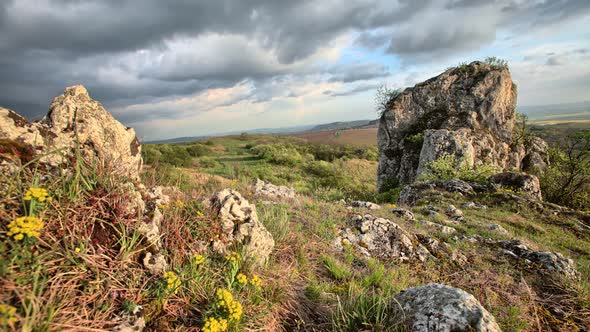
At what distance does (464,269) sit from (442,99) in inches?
732

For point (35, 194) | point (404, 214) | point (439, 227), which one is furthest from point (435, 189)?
point (35, 194)

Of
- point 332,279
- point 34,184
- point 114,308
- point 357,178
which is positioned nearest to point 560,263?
point 332,279

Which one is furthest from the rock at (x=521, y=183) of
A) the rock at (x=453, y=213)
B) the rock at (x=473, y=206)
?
the rock at (x=453, y=213)

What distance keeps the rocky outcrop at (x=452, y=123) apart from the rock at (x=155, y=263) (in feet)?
56.8

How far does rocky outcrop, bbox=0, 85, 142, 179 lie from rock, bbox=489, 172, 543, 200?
15264 mm

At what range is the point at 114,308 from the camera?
2385mm

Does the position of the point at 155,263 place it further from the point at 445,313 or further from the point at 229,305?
the point at 445,313

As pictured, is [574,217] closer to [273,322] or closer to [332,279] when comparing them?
[332,279]

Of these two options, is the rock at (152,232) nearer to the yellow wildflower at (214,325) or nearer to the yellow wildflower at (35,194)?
the yellow wildflower at (35,194)

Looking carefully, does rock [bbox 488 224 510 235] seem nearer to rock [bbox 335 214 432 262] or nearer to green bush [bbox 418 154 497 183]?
rock [bbox 335 214 432 262]

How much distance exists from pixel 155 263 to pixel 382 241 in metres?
4.74

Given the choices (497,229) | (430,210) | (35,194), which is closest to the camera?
(35,194)

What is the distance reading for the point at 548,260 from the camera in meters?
5.79

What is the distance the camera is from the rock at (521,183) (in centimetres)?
1241
